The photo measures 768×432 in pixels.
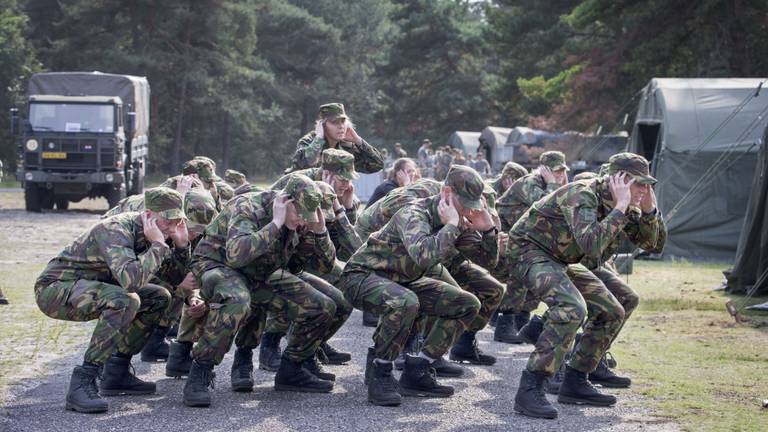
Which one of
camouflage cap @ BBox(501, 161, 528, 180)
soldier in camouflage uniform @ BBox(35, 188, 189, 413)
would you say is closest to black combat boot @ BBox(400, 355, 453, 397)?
soldier in camouflage uniform @ BBox(35, 188, 189, 413)

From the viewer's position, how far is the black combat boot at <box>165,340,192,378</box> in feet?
27.2

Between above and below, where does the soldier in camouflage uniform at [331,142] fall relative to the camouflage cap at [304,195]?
above

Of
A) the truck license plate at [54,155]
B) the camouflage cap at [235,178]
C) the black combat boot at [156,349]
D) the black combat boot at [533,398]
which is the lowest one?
the black combat boot at [156,349]

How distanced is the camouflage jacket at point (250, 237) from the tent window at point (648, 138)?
1413 cm

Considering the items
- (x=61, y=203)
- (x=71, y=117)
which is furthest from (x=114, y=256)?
(x=61, y=203)

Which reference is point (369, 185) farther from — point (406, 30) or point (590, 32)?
point (406, 30)

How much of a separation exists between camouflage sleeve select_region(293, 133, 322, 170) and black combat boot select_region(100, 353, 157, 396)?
10.7 ft

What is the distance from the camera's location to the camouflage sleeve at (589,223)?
23.7ft

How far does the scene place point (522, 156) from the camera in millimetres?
35531

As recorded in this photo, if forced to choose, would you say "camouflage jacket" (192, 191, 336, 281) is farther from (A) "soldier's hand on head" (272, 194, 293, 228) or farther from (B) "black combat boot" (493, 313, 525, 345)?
(B) "black combat boot" (493, 313, 525, 345)

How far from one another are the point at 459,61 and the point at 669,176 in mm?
40829

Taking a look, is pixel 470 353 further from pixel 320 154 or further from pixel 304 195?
pixel 304 195

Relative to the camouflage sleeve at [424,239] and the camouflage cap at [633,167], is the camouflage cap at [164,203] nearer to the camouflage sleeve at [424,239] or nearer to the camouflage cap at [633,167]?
the camouflage sleeve at [424,239]

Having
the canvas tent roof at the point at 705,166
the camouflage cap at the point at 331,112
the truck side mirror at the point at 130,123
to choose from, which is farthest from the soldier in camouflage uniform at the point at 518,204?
the truck side mirror at the point at 130,123
